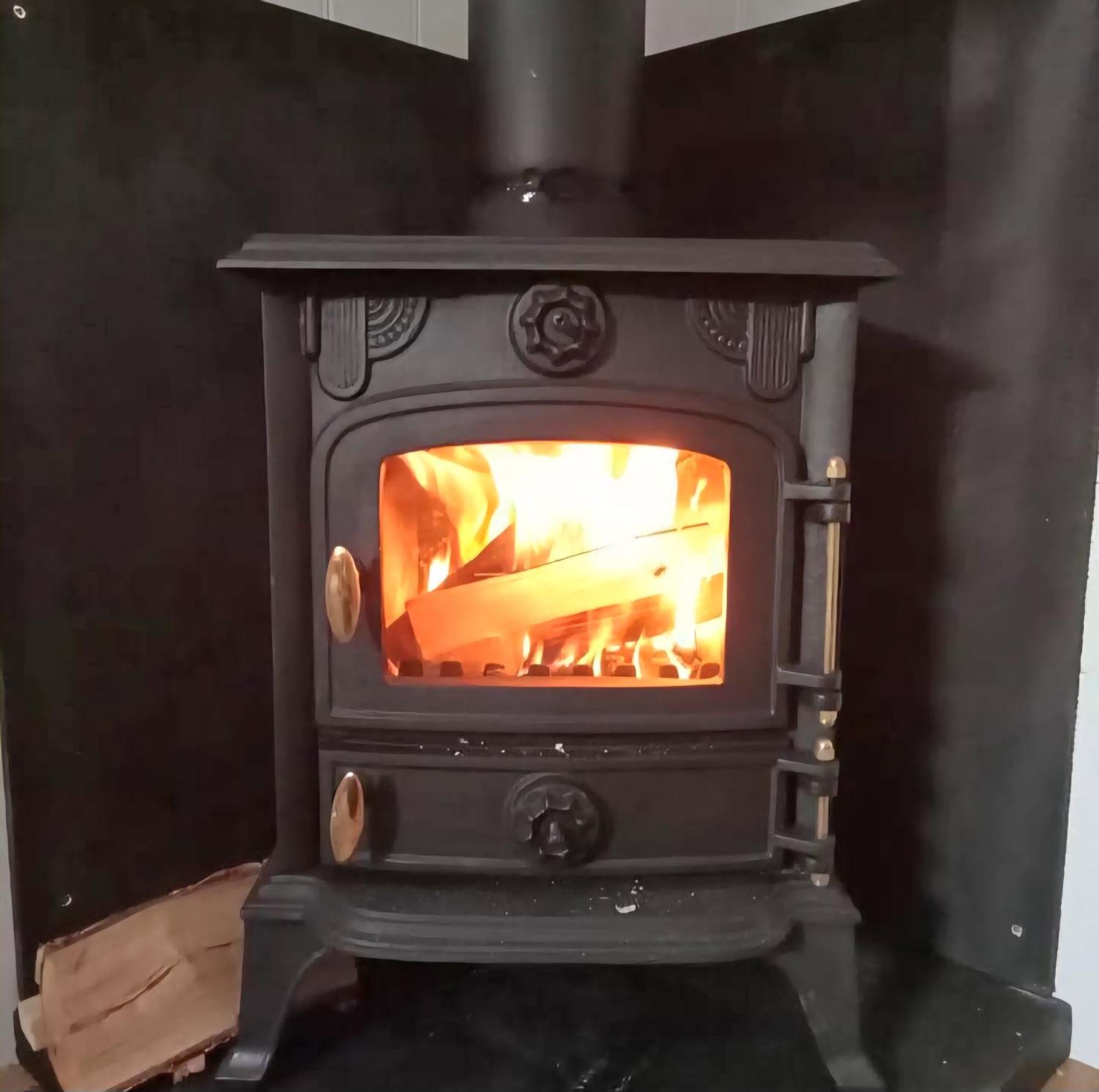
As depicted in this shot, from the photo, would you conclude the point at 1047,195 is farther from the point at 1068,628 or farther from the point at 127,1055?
the point at 127,1055

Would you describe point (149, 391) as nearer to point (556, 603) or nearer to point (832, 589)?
point (556, 603)

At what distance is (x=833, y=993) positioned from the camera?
994 millimetres

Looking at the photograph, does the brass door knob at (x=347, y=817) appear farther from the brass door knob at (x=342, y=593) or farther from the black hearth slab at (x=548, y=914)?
the brass door knob at (x=342, y=593)

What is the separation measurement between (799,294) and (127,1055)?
1.00 metres

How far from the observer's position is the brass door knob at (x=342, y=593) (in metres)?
0.93

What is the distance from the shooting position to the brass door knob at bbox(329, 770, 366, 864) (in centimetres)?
97

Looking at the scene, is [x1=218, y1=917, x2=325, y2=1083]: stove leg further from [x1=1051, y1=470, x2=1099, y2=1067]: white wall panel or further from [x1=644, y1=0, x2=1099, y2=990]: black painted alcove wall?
[x1=1051, y1=470, x2=1099, y2=1067]: white wall panel

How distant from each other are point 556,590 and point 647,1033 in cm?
50

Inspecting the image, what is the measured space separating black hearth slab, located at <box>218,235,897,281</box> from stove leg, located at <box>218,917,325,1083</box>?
2.07ft

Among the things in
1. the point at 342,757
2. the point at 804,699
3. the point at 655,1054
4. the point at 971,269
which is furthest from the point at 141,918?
the point at 971,269

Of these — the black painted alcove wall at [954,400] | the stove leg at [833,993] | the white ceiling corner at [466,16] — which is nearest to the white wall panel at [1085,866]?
the black painted alcove wall at [954,400]

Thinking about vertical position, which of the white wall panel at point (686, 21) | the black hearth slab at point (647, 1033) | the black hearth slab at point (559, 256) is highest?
the white wall panel at point (686, 21)

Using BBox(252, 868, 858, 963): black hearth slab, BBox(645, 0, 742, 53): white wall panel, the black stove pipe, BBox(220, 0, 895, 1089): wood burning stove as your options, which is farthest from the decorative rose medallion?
BBox(645, 0, 742, 53): white wall panel

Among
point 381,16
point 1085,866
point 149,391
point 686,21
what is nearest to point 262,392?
point 149,391
